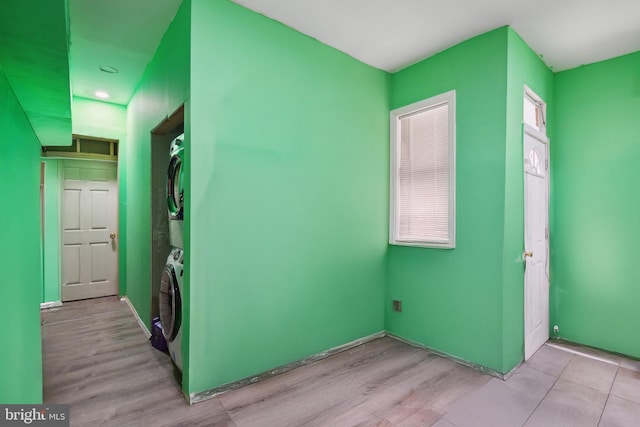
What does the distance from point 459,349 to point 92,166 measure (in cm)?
547

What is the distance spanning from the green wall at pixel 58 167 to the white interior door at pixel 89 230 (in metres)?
0.12

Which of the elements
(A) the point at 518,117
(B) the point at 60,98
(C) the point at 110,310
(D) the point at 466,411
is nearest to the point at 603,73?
(A) the point at 518,117

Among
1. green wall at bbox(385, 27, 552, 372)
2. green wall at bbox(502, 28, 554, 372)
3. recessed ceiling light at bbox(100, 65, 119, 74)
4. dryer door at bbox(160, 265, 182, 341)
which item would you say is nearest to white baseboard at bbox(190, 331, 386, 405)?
dryer door at bbox(160, 265, 182, 341)

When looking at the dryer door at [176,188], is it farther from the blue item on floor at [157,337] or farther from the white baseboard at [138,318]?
the white baseboard at [138,318]

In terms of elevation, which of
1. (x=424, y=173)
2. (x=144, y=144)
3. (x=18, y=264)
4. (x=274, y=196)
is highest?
(x=144, y=144)

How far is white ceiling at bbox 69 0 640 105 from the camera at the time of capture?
87.0 inches

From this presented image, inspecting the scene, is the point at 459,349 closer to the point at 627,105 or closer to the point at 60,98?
the point at 627,105

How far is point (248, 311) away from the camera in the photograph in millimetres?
2262

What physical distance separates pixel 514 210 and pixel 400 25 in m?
1.78

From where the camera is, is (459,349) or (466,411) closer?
(466,411)

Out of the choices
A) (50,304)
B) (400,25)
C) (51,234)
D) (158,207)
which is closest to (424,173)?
(400,25)

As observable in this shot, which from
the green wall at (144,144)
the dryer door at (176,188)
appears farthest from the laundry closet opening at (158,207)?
the dryer door at (176,188)

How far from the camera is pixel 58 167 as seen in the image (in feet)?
14.3
